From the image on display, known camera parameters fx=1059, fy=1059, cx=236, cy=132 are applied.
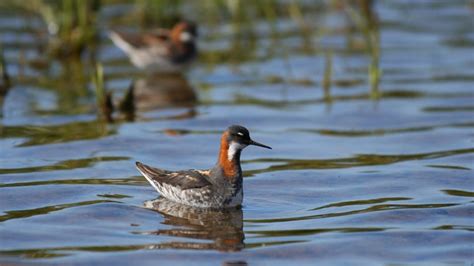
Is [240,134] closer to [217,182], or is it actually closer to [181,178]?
[217,182]

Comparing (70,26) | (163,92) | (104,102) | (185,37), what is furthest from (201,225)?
(70,26)

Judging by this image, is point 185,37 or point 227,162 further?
point 185,37

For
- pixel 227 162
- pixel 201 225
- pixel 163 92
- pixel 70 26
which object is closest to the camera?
pixel 201 225

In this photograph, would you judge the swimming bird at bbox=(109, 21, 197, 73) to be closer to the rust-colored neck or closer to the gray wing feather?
the gray wing feather

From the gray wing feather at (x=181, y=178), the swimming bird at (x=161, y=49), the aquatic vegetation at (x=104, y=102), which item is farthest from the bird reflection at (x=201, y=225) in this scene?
the swimming bird at (x=161, y=49)

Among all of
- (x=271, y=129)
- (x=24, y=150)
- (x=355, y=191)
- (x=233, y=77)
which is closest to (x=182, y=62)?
(x=233, y=77)

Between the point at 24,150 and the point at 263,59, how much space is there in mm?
7667

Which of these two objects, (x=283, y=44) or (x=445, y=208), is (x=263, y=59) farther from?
(x=445, y=208)

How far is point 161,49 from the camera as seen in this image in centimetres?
2084

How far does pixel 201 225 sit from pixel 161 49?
Result: 33.6 feet

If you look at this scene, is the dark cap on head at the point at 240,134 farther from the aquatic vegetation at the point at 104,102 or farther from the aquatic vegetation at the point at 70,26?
the aquatic vegetation at the point at 70,26

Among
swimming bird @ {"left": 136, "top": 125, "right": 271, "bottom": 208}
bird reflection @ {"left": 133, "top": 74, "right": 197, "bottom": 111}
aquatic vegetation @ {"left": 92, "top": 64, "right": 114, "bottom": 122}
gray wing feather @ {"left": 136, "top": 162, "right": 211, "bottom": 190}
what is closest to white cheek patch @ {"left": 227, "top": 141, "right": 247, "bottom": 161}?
swimming bird @ {"left": 136, "top": 125, "right": 271, "bottom": 208}

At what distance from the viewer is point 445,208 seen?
11.4 metres

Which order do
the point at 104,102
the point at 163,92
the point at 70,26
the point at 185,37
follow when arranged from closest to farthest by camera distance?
1. the point at 104,102
2. the point at 163,92
3. the point at 70,26
4. the point at 185,37
